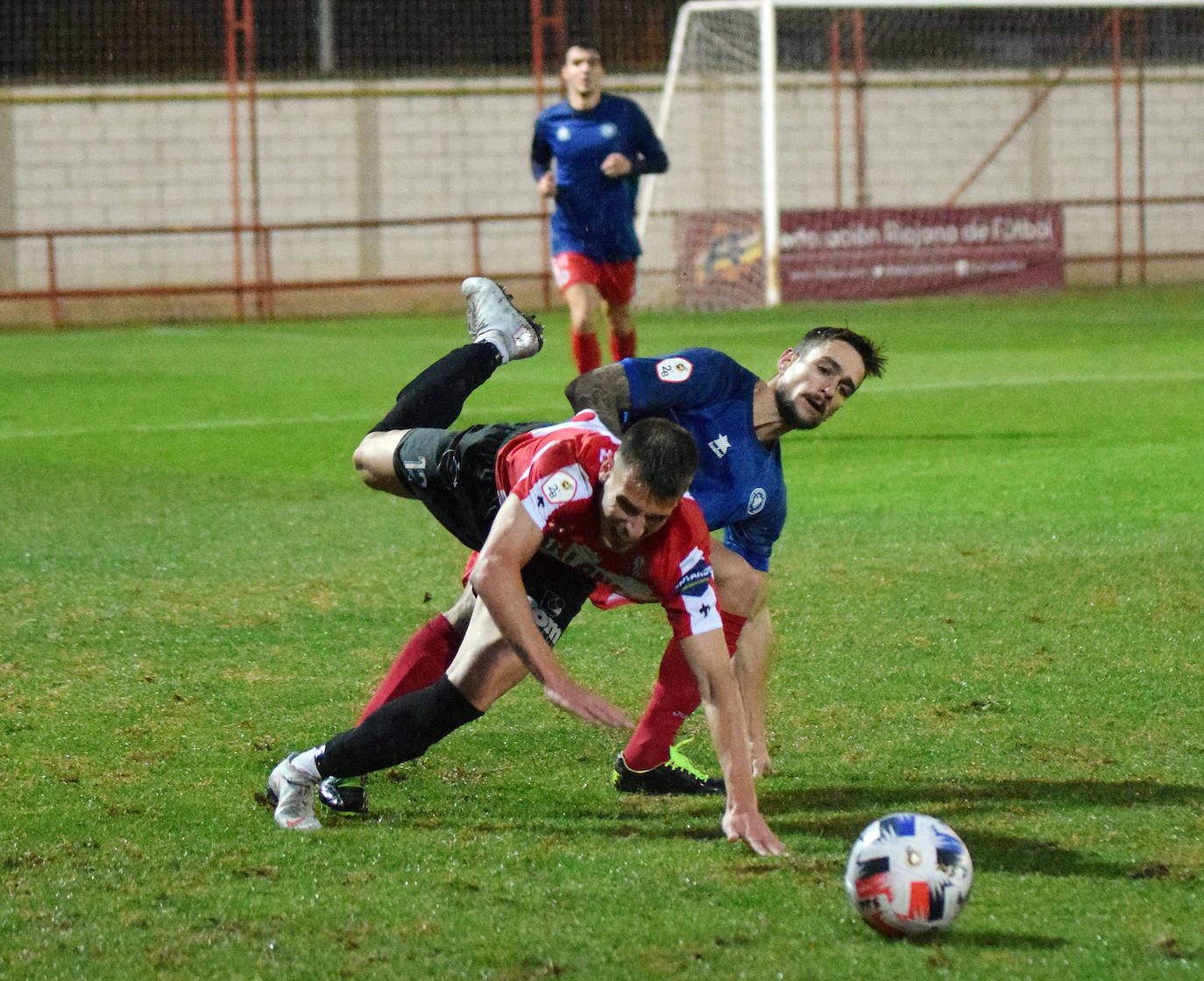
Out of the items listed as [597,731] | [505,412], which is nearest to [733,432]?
[597,731]

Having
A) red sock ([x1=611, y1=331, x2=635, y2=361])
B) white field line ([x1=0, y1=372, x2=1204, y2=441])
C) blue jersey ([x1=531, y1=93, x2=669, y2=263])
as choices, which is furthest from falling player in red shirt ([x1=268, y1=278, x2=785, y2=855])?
white field line ([x1=0, y1=372, x2=1204, y2=441])

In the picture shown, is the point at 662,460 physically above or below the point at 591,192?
below

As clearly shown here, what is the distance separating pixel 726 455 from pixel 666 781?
0.89 metres

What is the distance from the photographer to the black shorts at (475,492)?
4.35m

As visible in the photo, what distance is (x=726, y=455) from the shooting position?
4664 millimetres

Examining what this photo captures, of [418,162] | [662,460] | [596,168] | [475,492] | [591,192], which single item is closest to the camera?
[662,460]

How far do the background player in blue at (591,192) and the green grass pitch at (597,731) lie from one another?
1537 millimetres

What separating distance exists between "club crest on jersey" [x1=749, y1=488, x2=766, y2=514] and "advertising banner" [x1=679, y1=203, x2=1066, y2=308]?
51.9 ft

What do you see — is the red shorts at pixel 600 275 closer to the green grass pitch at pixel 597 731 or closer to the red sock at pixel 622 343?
the red sock at pixel 622 343

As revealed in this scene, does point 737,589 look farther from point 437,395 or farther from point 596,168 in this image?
point 596,168

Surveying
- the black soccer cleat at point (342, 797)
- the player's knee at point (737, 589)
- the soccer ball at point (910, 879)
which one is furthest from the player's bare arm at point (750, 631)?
the black soccer cleat at point (342, 797)

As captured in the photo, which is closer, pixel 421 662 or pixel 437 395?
pixel 421 662

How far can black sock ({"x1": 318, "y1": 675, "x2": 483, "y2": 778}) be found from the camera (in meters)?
4.14

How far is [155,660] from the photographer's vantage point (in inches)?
231
